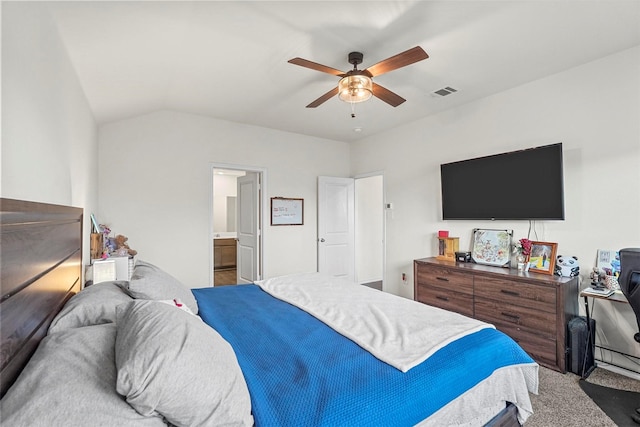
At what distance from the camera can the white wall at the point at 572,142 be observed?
2.59 m

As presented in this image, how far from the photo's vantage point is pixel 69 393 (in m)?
0.80

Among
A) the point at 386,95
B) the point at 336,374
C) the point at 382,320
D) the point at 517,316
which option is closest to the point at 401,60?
the point at 386,95

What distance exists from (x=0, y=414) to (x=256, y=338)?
1001 millimetres

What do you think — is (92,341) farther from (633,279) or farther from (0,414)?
(633,279)

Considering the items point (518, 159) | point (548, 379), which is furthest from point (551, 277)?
point (518, 159)

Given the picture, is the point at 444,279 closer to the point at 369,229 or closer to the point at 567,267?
the point at 567,267

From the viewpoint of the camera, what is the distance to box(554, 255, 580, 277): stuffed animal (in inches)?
109

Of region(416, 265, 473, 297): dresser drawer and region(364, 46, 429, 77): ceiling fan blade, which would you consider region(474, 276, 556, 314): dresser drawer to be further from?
region(364, 46, 429, 77): ceiling fan blade

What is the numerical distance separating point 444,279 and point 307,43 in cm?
288

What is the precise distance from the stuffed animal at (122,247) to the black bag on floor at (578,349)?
14.3 feet

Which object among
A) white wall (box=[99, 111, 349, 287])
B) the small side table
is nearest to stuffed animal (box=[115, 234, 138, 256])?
white wall (box=[99, 111, 349, 287])

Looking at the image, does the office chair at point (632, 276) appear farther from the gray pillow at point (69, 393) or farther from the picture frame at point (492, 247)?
the gray pillow at point (69, 393)

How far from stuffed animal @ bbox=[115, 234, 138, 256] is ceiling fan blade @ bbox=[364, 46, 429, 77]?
309 centimetres

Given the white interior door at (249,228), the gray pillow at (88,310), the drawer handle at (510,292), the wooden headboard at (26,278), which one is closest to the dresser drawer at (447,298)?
the drawer handle at (510,292)
